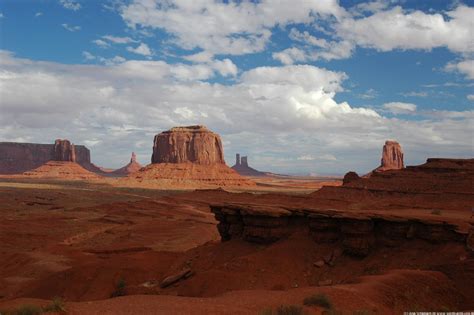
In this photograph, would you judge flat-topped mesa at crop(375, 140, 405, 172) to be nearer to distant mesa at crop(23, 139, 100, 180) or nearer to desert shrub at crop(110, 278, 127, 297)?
distant mesa at crop(23, 139, 100, 180)

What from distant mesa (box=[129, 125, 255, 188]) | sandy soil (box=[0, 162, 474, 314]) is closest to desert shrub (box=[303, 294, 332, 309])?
sandy soil (box=[0, 162, 474, 314])

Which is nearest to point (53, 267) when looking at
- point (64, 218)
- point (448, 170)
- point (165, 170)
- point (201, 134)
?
point (64, 218)

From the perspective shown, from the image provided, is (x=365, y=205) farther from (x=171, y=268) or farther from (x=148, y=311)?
(x=148, y=311)

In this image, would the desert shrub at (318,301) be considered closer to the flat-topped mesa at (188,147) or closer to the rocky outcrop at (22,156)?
the flat-topped mesa at (188,147)

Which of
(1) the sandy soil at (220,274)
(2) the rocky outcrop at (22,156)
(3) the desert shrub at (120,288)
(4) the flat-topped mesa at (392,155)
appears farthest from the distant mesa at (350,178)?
(2) the rocky outcrop at (22,156)

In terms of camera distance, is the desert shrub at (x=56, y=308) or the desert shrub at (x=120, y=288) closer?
the desert shrub at (x=56, y=308)
